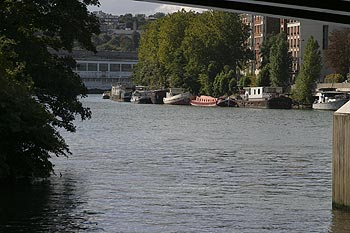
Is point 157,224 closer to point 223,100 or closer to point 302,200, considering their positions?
point 302,200

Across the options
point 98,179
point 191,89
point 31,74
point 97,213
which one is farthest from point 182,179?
point 191,89

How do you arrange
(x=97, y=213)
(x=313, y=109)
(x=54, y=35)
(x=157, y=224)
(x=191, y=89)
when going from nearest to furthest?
(x=157, y=224) < (x=97, y=213) < (x=54, y=35) < (x=313, y=109) < (x=191, y=89)

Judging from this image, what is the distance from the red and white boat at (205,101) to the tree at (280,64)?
342 inches

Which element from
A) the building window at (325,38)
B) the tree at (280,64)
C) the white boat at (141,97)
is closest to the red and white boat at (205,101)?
the tree at (280,64)

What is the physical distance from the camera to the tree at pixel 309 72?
5782 inches

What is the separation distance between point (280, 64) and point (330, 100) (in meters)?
21.7

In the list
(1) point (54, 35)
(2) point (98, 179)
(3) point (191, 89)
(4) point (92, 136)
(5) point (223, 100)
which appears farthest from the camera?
(3) point (191, 89)

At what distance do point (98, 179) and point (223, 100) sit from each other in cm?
12163

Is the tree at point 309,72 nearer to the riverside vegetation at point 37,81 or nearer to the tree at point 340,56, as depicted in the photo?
the tree at point 340,56

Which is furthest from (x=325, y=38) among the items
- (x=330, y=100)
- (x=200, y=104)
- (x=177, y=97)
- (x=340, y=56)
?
(x=330, y=100)

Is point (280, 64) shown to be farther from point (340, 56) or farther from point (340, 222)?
point (340, 222)

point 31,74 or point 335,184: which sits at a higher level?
point 31,74

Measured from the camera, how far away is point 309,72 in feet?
485

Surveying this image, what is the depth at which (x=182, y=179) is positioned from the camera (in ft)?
140
